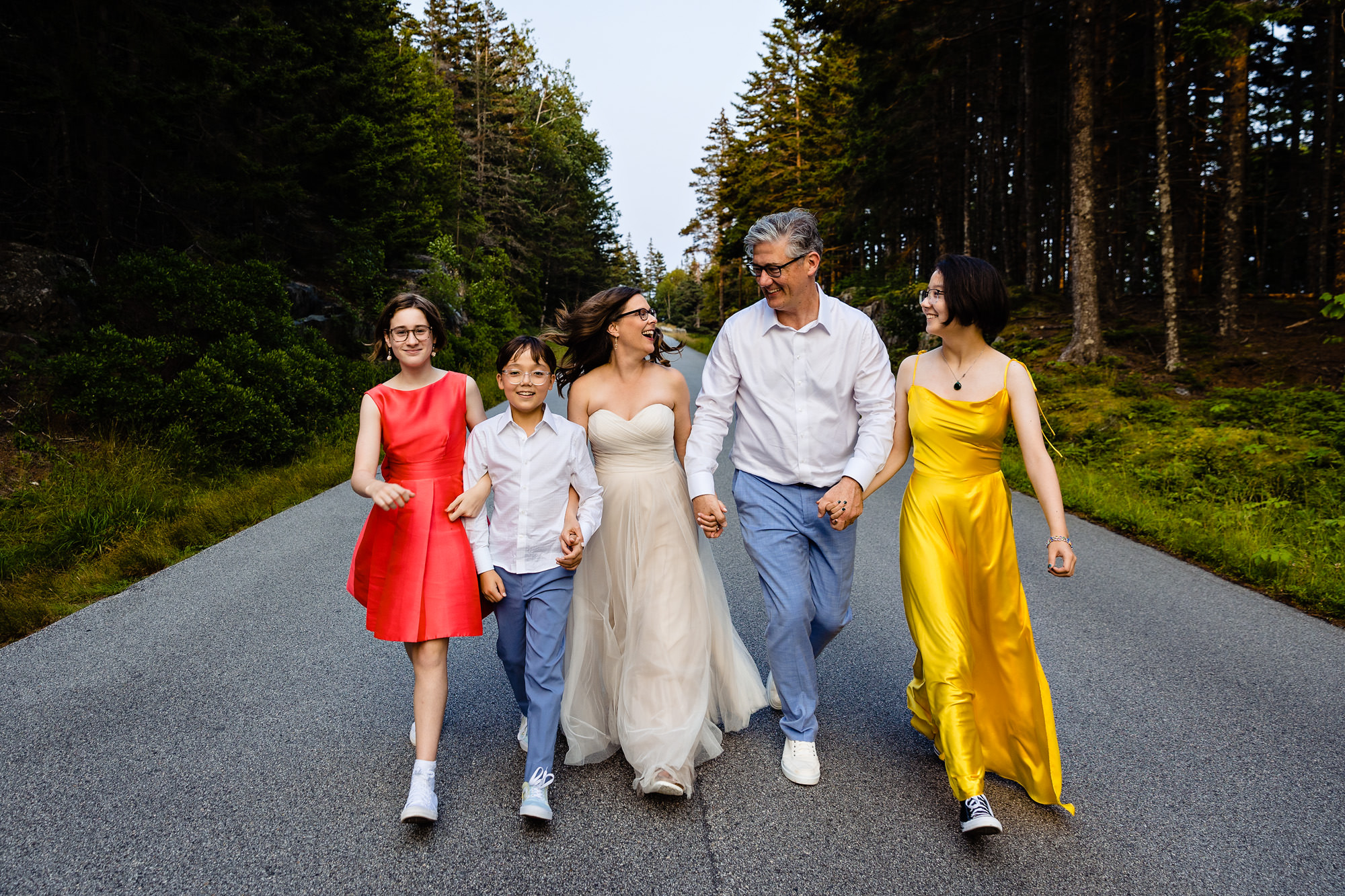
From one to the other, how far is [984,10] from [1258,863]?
16.7 meters

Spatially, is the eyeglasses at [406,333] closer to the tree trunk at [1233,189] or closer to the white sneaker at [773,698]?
the white sneaker at [773,698]

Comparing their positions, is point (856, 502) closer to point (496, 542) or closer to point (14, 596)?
point (496, 542)

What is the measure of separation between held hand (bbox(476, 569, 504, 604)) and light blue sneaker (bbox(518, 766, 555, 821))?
707 mm

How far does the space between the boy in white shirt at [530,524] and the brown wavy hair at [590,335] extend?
1.51 ft

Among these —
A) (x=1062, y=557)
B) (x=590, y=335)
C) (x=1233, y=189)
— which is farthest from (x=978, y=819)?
(x=1233, y=189)

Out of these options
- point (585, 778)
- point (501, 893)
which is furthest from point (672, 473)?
point (501, 893)

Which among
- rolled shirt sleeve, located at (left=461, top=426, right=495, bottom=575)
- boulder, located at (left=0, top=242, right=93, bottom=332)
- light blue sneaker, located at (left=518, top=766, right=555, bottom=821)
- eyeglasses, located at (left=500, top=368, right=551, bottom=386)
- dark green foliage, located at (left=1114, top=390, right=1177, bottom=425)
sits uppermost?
boulder, located at (left=0, top=242, right=93, bottom=332)

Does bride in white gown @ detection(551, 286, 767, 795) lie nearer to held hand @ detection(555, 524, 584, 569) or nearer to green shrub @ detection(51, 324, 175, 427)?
held hand @ detection(555, 524, 584, 569)

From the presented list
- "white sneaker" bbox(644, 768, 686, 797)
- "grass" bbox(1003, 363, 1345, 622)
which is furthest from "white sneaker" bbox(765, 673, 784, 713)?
"grass" bbox(1003, 363, 1345, 622)

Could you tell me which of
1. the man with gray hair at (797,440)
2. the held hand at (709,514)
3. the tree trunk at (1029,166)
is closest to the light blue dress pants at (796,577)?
Answer: the man with gray hair at (797,440)

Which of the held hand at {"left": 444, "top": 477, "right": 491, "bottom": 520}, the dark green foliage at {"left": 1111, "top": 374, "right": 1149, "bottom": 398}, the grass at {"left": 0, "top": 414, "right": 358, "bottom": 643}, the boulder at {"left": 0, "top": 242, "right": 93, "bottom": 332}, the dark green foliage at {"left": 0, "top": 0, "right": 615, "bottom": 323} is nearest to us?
the held hand at {"left": 444, "top": 477, "right": 491, "bottom": 520}

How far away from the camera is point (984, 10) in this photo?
589 inches

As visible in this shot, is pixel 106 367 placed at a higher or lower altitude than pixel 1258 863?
higher

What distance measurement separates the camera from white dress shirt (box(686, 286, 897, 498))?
346 centimetres
